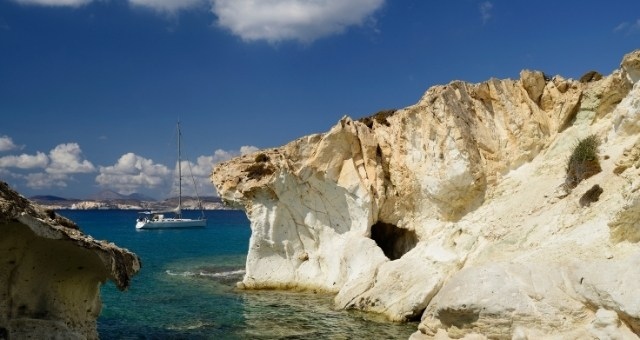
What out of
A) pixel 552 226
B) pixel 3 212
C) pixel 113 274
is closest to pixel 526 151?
pixel 552 226

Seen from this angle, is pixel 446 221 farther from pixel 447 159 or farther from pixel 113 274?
pixel 113 274

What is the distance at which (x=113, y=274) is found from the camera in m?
11.4

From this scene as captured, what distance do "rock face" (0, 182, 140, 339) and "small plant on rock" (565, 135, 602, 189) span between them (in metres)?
14.5

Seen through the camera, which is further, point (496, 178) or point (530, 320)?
point (496, 178)

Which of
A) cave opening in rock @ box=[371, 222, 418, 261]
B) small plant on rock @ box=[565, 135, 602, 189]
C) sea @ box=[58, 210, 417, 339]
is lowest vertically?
sea @ box=[58, 210, 417, 339]

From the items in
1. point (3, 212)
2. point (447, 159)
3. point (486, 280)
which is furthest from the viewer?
point (447, 159)

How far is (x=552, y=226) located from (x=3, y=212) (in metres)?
14.7

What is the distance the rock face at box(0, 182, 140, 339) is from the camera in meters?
10.3

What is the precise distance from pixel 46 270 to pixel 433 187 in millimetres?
16667

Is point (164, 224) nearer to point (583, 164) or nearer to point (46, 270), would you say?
point (583, 164)

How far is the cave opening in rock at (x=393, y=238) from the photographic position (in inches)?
1038

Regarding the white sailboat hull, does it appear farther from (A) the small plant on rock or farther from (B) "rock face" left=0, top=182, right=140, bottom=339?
(B) "rock face" left=0, top=182, right=140, bottom=339

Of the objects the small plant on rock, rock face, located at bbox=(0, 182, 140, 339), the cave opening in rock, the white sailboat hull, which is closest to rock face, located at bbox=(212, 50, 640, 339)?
the cave opening in rock

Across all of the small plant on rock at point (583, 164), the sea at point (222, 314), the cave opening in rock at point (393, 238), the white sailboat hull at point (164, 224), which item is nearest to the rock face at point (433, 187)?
the cave opening in rock at point (393, 238)
